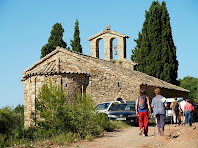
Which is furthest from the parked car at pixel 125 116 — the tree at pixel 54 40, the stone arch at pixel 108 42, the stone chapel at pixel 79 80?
the tree at pixel 54 40

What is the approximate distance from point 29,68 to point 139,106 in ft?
61.0

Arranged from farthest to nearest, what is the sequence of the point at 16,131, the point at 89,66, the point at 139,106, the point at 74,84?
the point at 89,66
the point at 74,84
the point at 16,131
the point at 139,106

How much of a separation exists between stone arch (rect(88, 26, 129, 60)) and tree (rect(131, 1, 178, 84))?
8583 millimetres

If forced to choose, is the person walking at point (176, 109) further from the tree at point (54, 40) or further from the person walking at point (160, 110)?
the tree at point (54, 40)

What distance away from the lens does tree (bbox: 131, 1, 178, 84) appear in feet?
129

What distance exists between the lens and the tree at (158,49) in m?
39.3

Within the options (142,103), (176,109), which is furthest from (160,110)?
(176,109)

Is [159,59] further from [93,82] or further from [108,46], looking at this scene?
[93,82]

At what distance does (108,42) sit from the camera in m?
30.8

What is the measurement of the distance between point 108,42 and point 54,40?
12.2 metres

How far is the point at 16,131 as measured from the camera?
13594 millimetres

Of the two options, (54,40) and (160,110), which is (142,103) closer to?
(160,110)

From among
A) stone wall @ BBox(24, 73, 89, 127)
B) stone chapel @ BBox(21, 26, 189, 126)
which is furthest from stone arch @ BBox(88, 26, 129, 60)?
stone wall @ BBox(24, 73, 89, 127)

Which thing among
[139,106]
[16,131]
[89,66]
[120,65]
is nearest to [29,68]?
[89,66]
